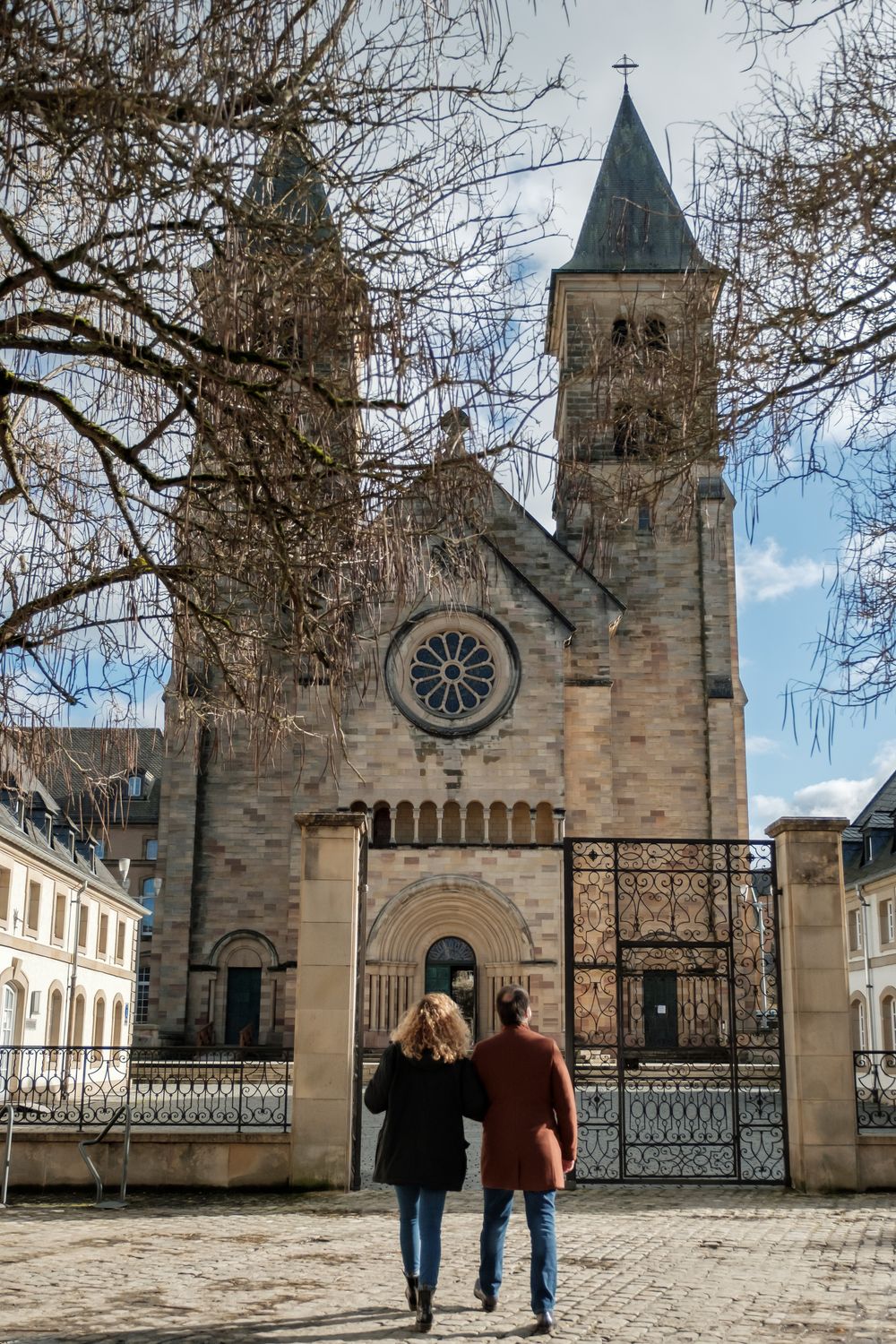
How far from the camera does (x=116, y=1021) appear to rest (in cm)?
4294

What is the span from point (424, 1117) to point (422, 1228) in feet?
1.74

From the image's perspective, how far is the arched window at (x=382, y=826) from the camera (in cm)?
3212

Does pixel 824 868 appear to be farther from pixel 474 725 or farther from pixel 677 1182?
pixel 474 725

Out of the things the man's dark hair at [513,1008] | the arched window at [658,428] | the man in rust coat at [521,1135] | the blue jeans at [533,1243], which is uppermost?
the arched window at [658,428]

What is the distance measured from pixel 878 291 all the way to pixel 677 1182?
28.9 ft

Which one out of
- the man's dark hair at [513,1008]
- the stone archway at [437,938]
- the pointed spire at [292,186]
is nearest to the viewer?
the pointed spire at [292,186]

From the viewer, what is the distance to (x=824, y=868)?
494 inches

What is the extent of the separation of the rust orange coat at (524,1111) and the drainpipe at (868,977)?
110ft

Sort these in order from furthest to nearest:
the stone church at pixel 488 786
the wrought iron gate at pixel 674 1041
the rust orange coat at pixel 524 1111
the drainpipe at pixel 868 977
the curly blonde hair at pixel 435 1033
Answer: the drainpipe at pixel 868 977, the stone church at pixel 488 786, the wrought iron gate at pixel 674 1041, the curly blonde hair at pixel 435 1033, the rust orange coat at pixel 524 1111

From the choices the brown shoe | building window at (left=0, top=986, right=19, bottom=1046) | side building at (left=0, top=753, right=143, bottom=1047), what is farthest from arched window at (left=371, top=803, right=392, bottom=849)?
the brown shoe

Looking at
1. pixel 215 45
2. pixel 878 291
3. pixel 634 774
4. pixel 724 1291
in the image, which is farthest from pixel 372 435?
pixel 634 774

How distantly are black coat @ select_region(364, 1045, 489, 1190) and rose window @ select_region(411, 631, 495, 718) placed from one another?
998 inches

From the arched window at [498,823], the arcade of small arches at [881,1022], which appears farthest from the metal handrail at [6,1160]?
the arcade of small arches at [881,1022]

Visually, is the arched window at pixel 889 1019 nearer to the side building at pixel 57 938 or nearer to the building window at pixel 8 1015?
the side building at pixel 57 938
